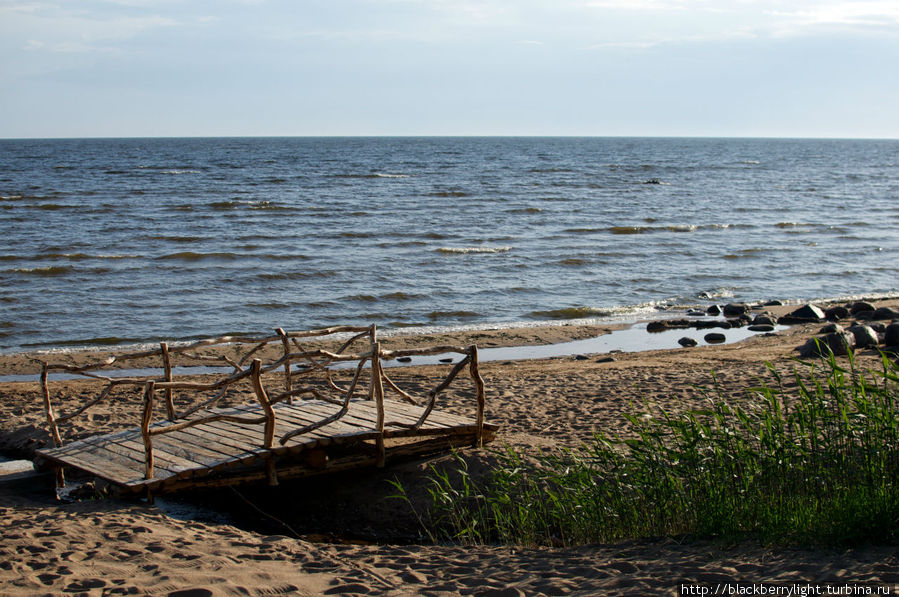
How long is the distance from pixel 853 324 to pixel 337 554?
13.5 meters

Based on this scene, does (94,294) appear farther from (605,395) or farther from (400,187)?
(400,187)

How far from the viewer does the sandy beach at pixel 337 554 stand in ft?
14.2

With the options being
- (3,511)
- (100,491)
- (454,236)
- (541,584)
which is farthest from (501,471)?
(454,236)

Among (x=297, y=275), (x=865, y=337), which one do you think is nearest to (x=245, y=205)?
(x=297, y=275)

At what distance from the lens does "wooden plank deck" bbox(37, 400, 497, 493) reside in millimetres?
6395

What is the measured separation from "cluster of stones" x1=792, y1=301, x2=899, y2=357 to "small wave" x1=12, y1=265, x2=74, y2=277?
1720cm

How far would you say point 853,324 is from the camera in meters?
15.5

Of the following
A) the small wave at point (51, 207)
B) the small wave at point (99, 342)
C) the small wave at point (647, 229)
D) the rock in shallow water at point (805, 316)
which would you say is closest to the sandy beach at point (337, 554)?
the small wave at point (99, 342)

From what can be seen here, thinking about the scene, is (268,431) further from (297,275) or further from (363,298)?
(297,275)

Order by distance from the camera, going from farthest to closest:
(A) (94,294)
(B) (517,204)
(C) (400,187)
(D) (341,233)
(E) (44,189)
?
(C) (400,187)
(E) (44,189)
(B) (517,204)
(D) (341,233)
(A) (94,294)

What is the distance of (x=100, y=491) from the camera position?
6.65 m

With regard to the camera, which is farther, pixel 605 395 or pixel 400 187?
pixel 400 187

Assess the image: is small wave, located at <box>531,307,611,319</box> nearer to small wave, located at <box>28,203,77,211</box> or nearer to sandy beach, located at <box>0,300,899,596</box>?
sandy beach, located at <box>0,300,899,596</box>

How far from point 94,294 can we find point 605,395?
12656 millimetres
